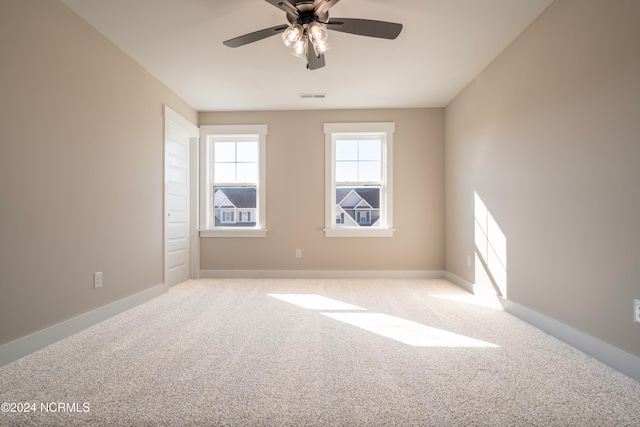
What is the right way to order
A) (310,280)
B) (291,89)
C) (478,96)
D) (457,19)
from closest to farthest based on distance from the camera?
1. (457,19)
2. (478,96)
3. (291,89)
4. (310,280)

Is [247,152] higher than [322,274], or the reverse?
[247,152]

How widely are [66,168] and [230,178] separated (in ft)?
7.86

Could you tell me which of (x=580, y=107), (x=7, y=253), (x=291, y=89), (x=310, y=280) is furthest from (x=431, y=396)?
(x=291, y=89)

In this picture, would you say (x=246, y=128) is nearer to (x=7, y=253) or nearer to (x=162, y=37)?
(x=162, y=37)

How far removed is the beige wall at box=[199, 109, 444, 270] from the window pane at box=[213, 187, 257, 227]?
27cm

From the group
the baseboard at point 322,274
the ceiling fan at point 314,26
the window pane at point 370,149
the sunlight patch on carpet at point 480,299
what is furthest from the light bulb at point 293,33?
the baseboard at point 322,274

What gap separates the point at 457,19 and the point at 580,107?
3.77ft

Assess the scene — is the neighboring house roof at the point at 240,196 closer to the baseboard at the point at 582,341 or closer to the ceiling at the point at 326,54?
the ceiling at the point at 326,54

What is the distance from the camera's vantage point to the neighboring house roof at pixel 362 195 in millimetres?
4500

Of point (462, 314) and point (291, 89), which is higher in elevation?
point (291, 89)

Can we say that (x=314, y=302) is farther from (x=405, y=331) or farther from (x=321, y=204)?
(x=321, y=204)

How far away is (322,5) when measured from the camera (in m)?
1.92

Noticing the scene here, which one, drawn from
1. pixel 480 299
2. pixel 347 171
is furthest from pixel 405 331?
pixel 347 171

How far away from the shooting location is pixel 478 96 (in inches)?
132
